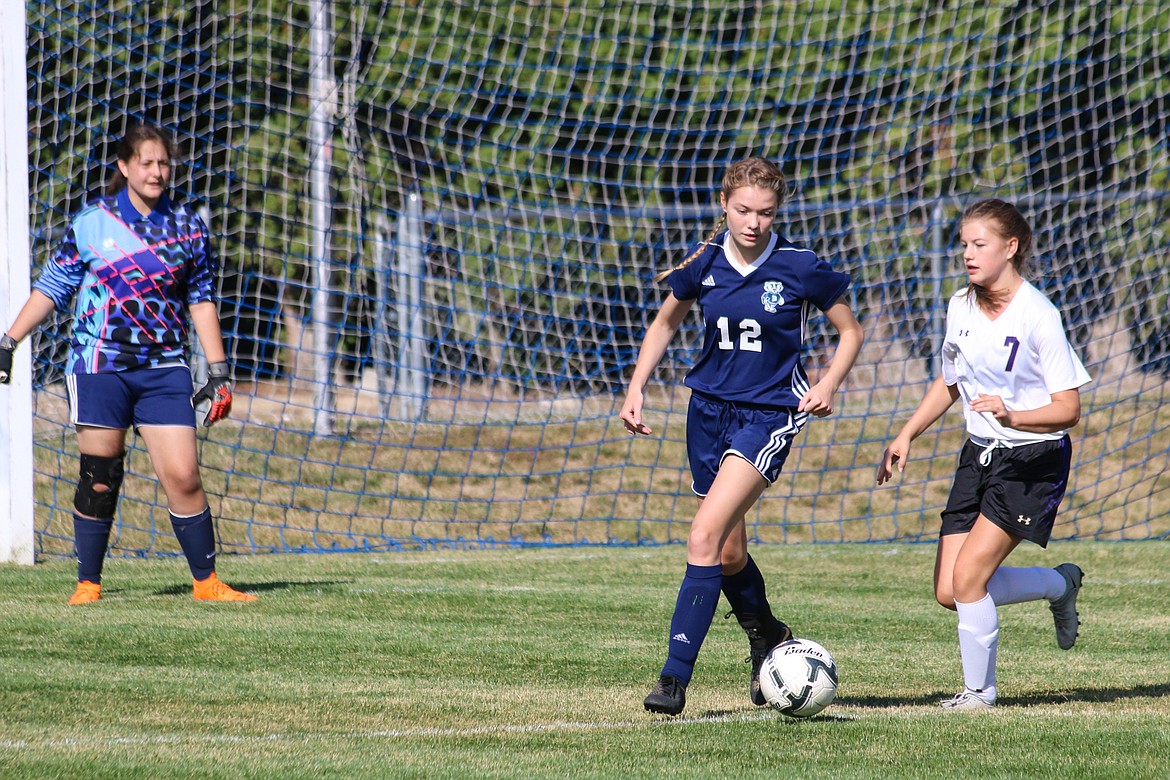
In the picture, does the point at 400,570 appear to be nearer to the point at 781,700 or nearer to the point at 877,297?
the point at 781,700

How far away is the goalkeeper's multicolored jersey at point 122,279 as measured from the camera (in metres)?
6.54

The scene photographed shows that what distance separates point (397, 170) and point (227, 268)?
1.53 m

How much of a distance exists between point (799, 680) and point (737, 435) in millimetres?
799

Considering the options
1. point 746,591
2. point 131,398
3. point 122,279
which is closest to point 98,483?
point 131,398

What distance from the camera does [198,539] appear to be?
6.91 meters

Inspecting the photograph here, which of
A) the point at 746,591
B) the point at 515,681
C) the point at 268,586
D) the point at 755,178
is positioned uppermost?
the point at 755,178

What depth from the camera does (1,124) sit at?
8.14m

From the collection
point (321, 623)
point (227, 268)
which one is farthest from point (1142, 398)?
point (321, 623)

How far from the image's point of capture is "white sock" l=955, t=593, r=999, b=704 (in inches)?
192

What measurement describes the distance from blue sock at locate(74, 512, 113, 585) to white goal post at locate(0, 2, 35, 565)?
144 centimetres

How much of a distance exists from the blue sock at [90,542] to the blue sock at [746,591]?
128 inches

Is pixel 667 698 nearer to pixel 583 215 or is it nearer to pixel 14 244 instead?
pixel 14 244

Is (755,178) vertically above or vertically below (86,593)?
above

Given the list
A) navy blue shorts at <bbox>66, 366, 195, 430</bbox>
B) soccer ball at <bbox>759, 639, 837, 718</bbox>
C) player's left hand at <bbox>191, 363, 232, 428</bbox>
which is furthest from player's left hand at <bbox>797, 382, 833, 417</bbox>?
navy blue shorts at <bbox>66, 366, 195, 430</bbox>
